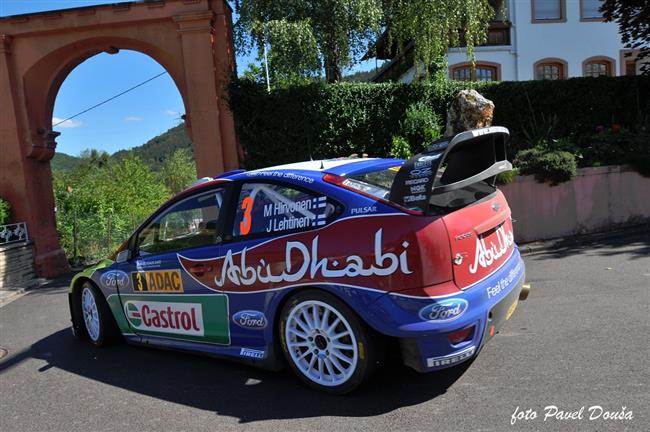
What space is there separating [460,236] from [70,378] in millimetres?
3563

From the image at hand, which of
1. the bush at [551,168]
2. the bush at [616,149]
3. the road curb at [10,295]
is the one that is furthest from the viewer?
the bush at [616,149]

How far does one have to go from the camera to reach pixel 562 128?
1270 cm

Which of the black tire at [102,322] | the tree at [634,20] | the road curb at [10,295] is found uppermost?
the tree at [634,20]

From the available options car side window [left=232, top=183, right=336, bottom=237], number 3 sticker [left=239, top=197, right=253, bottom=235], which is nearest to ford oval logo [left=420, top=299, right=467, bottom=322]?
car side window [left=232, top=183, right=336, bottom=237]

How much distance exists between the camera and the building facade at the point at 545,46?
23.4 metres

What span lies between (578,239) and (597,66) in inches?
768

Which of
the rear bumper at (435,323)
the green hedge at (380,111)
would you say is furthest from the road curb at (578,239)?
the rear bumper at (435,323)

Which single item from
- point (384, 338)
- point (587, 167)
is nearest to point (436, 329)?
point (384, 338)

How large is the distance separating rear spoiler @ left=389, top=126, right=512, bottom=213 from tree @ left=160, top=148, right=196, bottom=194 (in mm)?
61243

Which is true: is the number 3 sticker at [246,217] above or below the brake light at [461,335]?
above

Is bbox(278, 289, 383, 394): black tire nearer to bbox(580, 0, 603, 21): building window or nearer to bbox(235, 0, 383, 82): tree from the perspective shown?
bbox(235, 0, 383, 82): tree

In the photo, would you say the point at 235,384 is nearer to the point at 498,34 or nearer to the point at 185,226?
the point at 185,226

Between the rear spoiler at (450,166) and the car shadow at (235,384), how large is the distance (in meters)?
1.32

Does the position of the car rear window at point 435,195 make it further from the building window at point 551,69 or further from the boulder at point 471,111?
the building window at point 551,69
